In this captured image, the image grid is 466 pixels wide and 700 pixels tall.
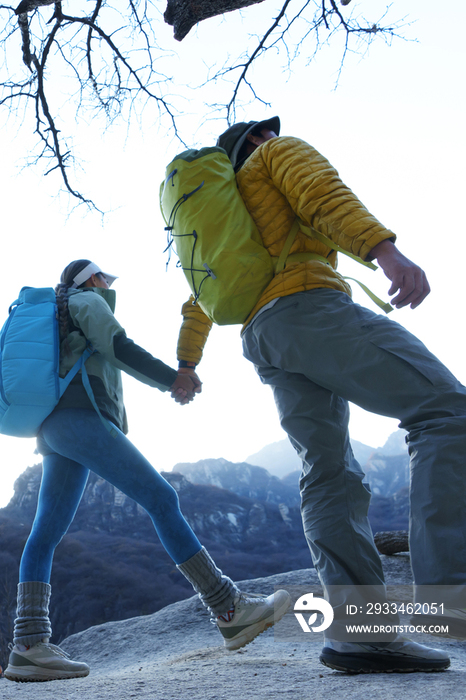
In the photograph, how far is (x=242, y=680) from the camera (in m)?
1.28

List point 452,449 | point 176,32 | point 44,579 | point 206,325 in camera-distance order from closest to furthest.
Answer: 1. point 452,449
2. point 44,579
3. point 206,325
4. point 176,32

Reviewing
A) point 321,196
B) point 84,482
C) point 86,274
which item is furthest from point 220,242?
point 84,482

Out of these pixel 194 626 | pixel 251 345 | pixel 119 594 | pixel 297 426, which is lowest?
pixel 119 594

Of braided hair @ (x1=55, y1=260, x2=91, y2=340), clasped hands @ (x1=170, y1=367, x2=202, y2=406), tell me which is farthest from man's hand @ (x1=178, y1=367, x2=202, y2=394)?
braided hair @ (x1=55, y1=260, x2=91, y2=340)

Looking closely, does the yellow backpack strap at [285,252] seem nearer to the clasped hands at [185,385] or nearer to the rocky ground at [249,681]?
the clasped hands at [185,385]

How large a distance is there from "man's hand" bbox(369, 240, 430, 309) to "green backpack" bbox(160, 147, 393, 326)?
213mm

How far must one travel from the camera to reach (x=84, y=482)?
196 cm

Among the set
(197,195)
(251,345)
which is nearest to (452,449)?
(251,345)

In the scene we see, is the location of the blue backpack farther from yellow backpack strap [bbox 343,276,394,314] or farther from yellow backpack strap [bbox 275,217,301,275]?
yellow backpack strap [bbox 343,276,394,314]

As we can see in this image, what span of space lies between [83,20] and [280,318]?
3.18 m

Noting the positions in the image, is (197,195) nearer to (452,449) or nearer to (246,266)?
(246,266)

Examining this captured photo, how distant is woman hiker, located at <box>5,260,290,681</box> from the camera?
5.31 ft

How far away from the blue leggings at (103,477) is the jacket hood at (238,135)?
3.67 feet

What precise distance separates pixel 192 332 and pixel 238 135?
0.81m
